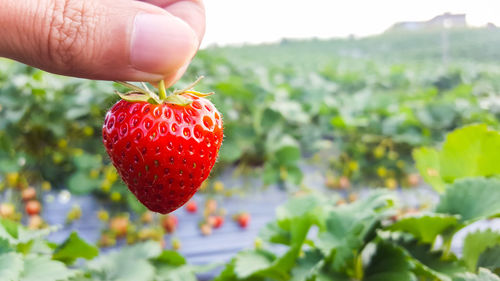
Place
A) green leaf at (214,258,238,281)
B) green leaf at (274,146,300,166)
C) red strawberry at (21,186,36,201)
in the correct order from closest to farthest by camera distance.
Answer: green leaf at (214,258,238,281)
red strawberry at (21,186,36,201)
green leaf at (274,146,300,166)

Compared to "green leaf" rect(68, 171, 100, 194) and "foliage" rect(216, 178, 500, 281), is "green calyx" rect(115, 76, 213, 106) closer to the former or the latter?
"foliage" rect(216, 178, 500, 281)

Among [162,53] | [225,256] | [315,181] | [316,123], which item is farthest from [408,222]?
[316,123]

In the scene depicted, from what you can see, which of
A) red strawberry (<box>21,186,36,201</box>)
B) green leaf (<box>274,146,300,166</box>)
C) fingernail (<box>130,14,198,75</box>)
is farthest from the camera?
green leaf (<box>274,146,300,166</box>)

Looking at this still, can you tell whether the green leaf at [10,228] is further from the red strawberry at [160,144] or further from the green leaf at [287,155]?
the green leaf at [287,155]

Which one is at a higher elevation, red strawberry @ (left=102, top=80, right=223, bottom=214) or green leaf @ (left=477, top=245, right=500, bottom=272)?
red strawberry @ (left=102, top=80, right=223, bottom=214)

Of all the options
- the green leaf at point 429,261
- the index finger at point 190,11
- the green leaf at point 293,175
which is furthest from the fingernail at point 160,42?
the green leaf at point 293,175

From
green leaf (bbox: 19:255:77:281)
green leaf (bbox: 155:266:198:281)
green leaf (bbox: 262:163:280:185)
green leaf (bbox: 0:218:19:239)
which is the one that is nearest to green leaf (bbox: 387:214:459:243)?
green leaf (bbox: 155:266:198:281)
